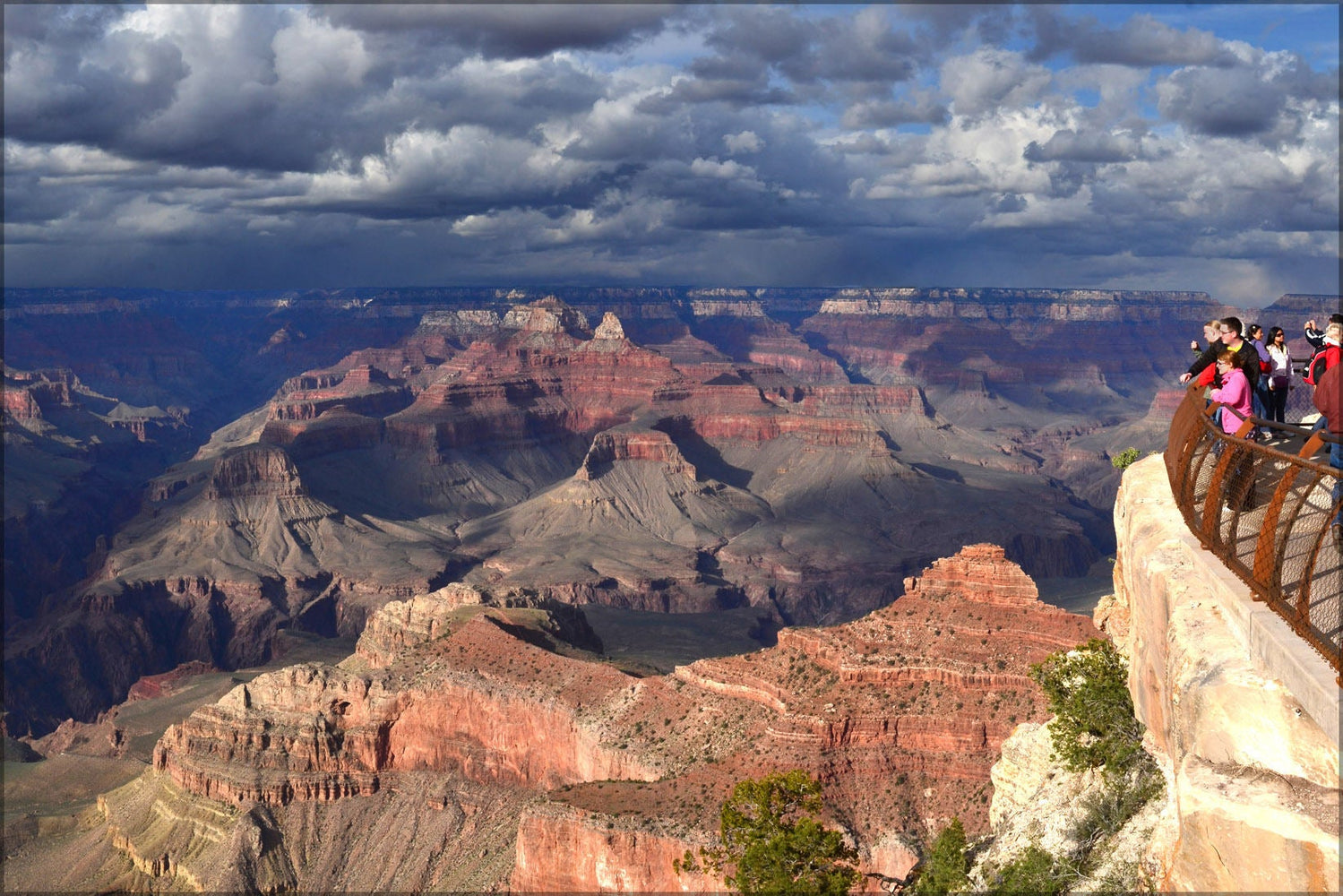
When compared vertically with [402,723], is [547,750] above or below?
above

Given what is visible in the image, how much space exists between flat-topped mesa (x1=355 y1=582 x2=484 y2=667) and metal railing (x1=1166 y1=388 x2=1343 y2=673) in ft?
233

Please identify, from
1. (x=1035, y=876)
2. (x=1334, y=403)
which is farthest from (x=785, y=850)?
(x=1334, y=403)

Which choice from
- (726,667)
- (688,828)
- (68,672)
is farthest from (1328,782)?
(68,672)

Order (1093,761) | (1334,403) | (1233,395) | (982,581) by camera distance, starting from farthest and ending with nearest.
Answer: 1. (982,581)
2. (1093,761)
3. (1233,395)
4. (1334,403)

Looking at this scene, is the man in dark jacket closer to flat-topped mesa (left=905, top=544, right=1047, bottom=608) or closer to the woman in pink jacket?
the woman in pink jacket

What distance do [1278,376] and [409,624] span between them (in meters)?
75.1

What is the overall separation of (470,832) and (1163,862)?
61.4m

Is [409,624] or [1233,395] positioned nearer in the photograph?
[1233,395]

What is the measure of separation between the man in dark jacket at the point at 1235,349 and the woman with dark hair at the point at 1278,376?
5.24ft

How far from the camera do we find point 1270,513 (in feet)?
59.2

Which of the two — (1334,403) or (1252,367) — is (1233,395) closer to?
(1252,367)

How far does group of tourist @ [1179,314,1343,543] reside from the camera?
21359mm

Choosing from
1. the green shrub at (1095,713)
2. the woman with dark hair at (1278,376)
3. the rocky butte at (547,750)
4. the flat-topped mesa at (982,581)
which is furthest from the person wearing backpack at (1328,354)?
the flat-topped mesa at (982,581)

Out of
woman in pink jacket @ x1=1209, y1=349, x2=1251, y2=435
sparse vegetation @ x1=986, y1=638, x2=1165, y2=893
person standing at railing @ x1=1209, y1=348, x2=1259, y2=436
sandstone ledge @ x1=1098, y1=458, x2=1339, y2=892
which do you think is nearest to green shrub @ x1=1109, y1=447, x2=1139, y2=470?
sparse vegetation @ x1=986, y1=638, x2=1165, y2=893
